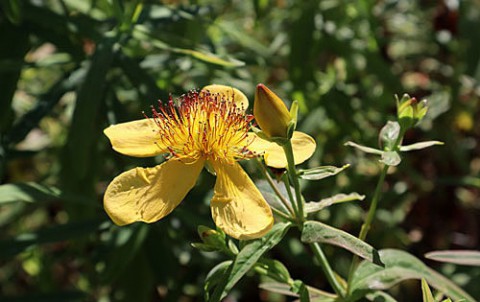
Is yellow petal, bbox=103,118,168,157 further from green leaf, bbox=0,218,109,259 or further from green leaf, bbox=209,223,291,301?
green leaf, bbox=0,218,109,259

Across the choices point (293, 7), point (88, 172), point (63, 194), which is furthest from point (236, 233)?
point (293, 7)

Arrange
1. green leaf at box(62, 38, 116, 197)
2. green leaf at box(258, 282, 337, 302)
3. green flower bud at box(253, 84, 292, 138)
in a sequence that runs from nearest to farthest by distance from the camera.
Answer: green flower bud at box(253, 84, 292, 138), green leaf at box(258, 282, 337, 302), green leaf at box(62, 38, 116, 197)

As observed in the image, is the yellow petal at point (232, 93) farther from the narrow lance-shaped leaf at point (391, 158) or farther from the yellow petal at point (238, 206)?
the narrow lance-shaped leaf at point (391, 158)

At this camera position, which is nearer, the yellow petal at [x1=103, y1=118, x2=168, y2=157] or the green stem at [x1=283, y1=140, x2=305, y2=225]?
the green stem at [x1=283, y1=140, x2=305, y2=225]

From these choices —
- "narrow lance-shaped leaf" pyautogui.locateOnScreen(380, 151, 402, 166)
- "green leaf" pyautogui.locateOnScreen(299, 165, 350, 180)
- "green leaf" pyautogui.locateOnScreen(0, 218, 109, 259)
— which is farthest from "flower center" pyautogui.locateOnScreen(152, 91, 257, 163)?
"green leaf" pyautogui.locateOnScreen(0, 218, 109, 259)

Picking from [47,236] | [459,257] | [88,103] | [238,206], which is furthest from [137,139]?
[459,257]

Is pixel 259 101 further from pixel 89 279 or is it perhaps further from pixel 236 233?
pixel 89 279
